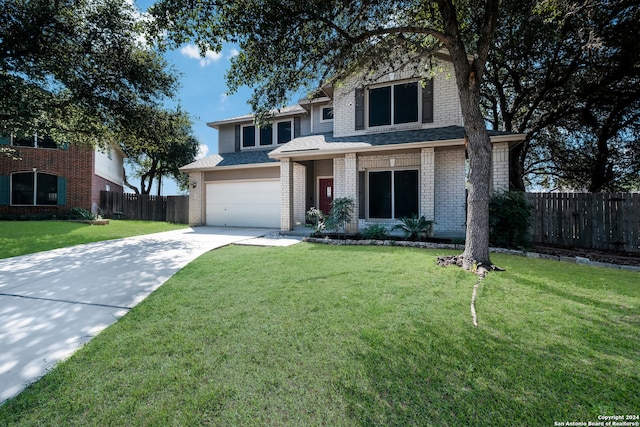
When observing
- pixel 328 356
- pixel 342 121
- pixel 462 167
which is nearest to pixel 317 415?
pixel 328 356

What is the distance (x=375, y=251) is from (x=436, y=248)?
1.88m

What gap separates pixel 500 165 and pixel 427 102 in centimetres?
339

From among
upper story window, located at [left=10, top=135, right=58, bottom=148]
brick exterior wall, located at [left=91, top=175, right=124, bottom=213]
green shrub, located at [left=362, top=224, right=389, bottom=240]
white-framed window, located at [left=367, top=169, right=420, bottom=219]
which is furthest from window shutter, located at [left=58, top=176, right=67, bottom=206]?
green shrub, located at [left=362, top=224, right=389, bottom=240]

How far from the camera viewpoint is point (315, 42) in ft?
21.0

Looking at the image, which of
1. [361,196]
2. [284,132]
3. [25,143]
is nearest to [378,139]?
[361,196]

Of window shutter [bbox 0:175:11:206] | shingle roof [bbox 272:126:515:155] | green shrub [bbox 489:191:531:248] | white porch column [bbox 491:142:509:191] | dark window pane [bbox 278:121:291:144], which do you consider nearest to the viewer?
green shrub [bbox 489:191:531:248]

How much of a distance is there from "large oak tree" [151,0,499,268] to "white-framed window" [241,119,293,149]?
24.3 feet

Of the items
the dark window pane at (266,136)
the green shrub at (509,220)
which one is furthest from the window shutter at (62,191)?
the green shrub at (509,220)

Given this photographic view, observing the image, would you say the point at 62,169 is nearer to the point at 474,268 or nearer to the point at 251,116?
the point at 251,116

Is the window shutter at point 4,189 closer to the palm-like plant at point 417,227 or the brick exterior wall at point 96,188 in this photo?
the brick exterior wall at point 96,188

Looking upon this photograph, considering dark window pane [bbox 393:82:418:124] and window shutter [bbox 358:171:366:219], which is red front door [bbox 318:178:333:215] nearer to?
window shutter [bbox 358:171:366:219]

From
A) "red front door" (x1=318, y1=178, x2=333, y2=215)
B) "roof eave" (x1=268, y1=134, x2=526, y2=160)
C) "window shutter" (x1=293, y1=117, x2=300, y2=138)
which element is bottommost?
"red front door" (x1=318, y1=178, x2=333, y2=215)

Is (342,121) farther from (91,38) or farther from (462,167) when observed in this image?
(91,38)

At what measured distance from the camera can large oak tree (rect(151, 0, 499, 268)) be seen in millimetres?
5570
